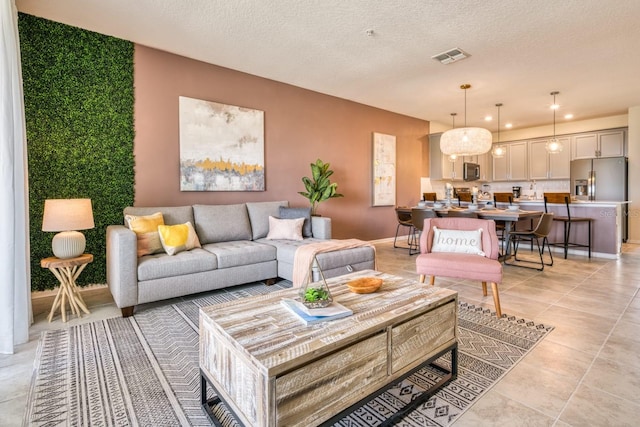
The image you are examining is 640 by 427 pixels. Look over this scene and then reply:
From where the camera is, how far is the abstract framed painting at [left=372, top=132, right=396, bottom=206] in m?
6.53

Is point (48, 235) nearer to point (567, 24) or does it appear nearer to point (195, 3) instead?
point (195, 3)

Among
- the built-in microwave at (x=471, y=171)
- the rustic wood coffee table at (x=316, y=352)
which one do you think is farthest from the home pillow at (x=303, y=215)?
the built-in microwave at (x=471, y=171)

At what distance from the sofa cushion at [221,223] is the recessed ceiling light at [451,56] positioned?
3.19 m

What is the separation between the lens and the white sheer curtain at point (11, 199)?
7.25 ft

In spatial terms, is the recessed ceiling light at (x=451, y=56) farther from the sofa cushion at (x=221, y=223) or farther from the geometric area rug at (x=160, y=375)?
the sofa cushion at (x=221, y=223)

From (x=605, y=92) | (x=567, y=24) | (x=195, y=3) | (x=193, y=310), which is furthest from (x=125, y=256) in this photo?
(x=605, y=92)

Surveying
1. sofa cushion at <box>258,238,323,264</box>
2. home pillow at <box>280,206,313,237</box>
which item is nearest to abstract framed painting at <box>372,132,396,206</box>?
home pillow at <box>280,206,313,237</box>

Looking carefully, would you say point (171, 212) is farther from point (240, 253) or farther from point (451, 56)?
point (451, 56)

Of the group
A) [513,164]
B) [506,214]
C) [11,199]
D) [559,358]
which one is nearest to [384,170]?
[506,214]

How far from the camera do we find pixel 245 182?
4.72m

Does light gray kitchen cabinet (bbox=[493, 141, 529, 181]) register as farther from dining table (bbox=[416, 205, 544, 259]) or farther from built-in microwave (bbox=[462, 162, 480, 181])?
dining table (bbox=[416, 205, 544, 259])

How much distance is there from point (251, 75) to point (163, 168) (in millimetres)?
1896

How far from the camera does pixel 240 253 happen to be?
345 centimetres

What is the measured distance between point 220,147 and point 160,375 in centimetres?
318
